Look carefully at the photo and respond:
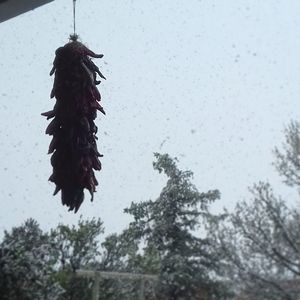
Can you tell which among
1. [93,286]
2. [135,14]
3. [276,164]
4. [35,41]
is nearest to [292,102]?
[276,164]

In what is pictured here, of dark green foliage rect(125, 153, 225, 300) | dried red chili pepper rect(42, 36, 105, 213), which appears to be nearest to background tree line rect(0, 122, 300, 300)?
dark green foliage rect(125, 153, 225, 300)

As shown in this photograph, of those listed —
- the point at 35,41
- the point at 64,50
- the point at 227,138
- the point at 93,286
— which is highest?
the point at 35,41

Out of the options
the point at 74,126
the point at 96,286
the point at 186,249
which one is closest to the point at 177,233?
the point at 186,249

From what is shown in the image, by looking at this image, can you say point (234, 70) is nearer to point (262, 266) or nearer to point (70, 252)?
point (262, 266)

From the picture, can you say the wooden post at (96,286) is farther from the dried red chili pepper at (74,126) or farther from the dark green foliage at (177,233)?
the dried red chili pepper at (74,126)

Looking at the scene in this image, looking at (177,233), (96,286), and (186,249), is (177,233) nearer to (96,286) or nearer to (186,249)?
(186,249)
